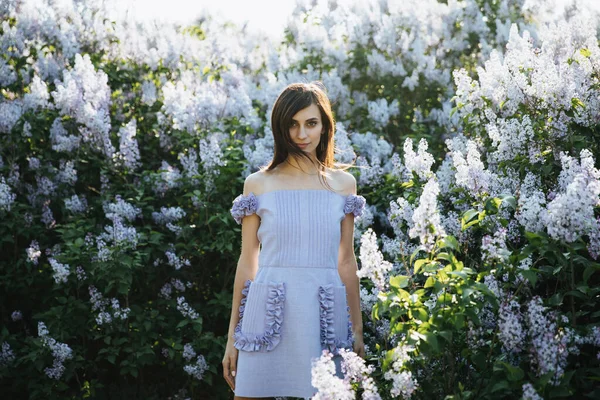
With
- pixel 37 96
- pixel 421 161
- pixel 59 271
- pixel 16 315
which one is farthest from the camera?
pixel 37 96

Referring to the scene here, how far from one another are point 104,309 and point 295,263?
224 cm

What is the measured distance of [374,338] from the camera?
3623 mm

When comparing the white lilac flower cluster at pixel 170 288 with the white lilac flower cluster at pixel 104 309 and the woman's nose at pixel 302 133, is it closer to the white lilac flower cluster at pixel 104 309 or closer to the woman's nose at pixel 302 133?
the white lilac flower cluster at pixel 104 309

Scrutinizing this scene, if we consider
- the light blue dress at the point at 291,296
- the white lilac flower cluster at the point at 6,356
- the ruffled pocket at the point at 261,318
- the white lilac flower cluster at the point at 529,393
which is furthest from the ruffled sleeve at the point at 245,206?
the white lilac flower cluster at the point at 6,356

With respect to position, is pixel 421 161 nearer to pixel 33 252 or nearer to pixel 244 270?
pixel 244 270

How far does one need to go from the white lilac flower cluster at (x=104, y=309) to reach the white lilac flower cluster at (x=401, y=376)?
266 cm

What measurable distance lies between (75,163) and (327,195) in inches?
116

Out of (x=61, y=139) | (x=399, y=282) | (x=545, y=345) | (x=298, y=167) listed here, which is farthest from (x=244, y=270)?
(x=61, y=139)

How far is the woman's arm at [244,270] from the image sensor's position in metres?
2.96

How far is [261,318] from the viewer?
284 centimetres

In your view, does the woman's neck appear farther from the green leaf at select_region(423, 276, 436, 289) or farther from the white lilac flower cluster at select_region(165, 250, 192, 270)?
the white lilac flower cluster at select_region(165, 250, 192, 270)

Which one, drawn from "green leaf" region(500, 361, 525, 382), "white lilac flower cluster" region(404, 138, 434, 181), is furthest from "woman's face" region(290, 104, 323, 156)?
"green leaf" region(500, 361, 525, 382)

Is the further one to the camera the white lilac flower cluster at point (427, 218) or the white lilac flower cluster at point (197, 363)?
the white lilac flower cluster at point (197, 363)

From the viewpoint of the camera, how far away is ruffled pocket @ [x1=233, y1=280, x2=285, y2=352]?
280 centimetres
